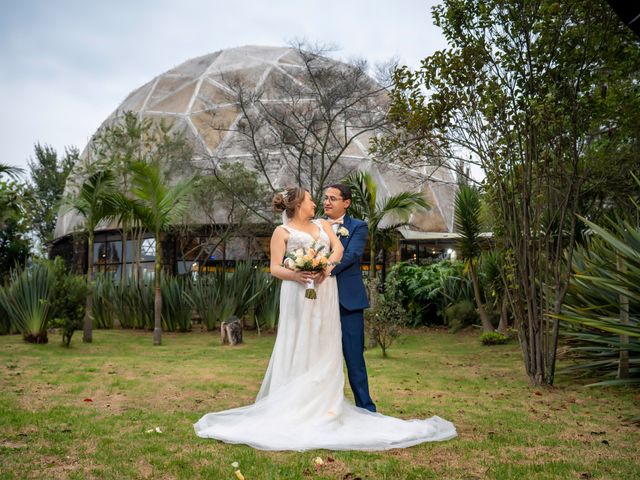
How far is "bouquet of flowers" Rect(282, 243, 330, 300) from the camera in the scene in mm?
4523

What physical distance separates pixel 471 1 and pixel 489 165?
192 cm

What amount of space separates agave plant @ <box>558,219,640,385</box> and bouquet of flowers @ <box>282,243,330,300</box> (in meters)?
2.63

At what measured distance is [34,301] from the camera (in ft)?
37.2

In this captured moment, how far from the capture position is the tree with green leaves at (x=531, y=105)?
6.88 metres

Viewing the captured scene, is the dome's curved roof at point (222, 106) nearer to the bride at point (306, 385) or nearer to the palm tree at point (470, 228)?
the palm tree at point (470, 228)

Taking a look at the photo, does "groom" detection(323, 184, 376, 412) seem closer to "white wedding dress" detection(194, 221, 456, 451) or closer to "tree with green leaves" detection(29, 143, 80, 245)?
"white wedding dress" detection(194, 221, 456, 451)

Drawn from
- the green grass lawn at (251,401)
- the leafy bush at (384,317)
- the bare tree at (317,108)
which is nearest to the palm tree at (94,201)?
the green grass lawn at (251,401)

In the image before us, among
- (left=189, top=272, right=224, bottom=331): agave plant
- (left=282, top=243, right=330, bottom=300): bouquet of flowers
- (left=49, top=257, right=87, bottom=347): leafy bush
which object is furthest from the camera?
(left=189, top=272, right=224, bottom=331): agave plant

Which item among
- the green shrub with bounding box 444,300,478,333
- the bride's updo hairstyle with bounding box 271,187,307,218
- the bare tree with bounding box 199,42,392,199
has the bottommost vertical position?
the green shrub with bounding box 444,300,478,333

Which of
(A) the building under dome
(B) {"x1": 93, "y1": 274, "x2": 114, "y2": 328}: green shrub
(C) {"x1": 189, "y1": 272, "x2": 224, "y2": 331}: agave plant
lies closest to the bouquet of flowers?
(C) {"x1": 189, "y1": 272, "x2": 224, "y2": 331}: agave plant

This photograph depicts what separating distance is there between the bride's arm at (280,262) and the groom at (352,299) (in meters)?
0.34

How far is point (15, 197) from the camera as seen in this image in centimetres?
1014

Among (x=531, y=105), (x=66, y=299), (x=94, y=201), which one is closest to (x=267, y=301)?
(x=94, y=201)

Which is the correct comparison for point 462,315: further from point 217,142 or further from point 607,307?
point 217,142
